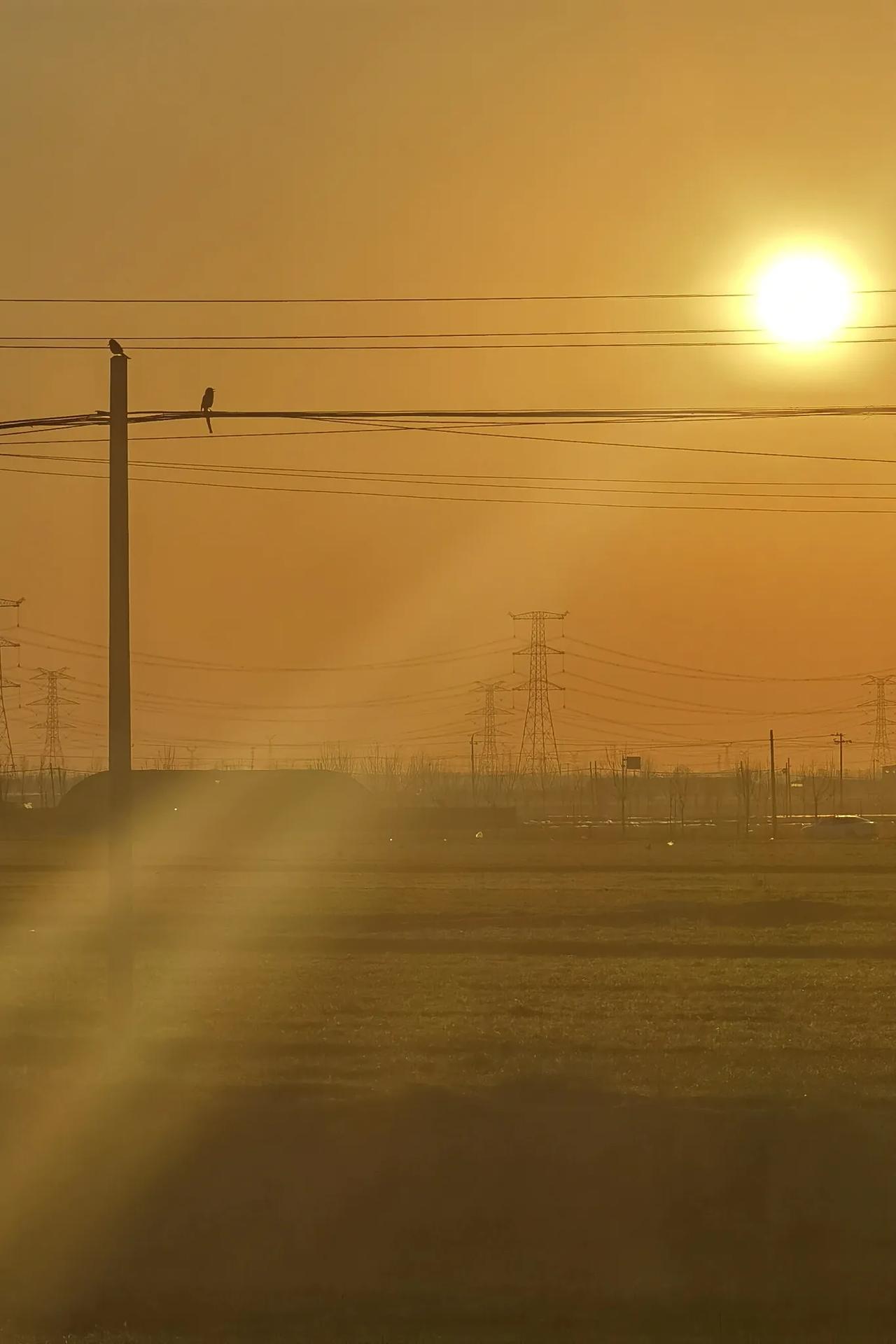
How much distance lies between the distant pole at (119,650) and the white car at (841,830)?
71.4 meters

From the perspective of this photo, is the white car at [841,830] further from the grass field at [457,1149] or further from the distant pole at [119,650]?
the distant pole at [119,650]

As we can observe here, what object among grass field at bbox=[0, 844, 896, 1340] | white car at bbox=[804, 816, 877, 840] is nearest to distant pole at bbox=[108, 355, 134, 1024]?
grass field at bbox=[0, 844, 896, 1340]

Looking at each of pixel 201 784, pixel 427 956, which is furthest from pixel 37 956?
pixel 201 784

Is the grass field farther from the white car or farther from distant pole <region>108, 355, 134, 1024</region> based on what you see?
the white car

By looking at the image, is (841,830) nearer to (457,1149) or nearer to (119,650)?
(119,650)

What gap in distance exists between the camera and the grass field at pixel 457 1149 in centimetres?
1107

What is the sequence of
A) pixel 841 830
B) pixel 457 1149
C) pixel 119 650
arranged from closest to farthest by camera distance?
pixel 457 1149 < pixel 119 650 < pixel 841 830

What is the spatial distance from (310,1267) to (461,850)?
209ft

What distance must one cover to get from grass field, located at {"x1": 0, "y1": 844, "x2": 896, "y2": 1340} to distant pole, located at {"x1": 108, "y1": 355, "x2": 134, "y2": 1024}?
2.18 meters

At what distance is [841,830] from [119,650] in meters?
76.5

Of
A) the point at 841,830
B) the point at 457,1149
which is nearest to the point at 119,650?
the point at 457,1149

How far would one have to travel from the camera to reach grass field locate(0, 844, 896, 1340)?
36.3 feet

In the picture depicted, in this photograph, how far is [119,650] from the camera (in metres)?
20.8

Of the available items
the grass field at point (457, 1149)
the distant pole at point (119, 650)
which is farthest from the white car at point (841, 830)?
the distant pole at point (119, 650)
